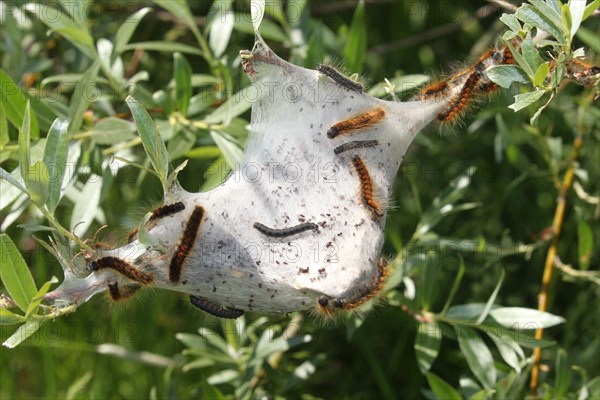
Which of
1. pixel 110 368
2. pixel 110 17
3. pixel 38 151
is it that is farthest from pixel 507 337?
pixel 110 17

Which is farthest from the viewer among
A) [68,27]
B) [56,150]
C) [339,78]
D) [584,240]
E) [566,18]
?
[584,240]

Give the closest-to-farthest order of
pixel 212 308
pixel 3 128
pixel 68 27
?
Result: 1. pixel 212 308
2. pixel 3 128
3. pixel 68 27

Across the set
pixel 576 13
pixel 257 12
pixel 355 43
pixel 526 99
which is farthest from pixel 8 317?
pixel 355 43

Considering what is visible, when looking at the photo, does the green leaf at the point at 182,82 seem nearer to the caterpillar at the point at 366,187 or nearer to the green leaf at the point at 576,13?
the caterpillar at the point at 366,187

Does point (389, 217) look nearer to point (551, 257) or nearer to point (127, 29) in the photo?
point (551, 257)

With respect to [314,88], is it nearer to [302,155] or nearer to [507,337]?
[302,155]

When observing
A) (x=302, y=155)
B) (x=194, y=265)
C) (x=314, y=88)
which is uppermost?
(x=314, y=88)
